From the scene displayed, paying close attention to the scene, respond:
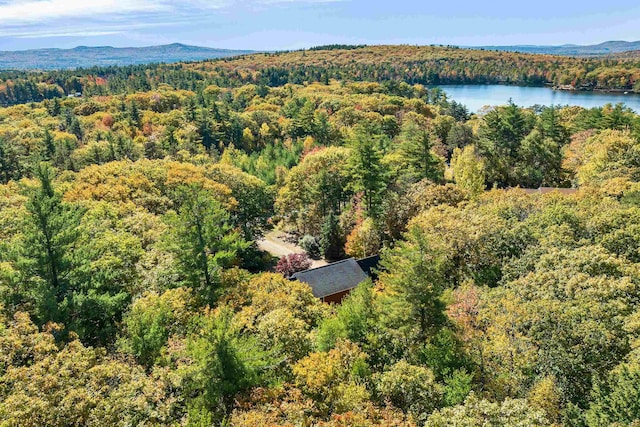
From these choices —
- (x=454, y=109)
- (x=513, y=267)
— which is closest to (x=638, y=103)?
(x=454, y=109)

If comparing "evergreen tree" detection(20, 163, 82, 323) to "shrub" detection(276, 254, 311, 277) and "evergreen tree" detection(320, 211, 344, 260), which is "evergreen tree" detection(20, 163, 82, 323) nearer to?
"shrub" detection(276, 254, 311, 277)

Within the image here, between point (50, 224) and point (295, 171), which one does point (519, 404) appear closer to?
point (50, 224)

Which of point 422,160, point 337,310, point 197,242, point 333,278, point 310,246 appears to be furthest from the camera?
point 310,246

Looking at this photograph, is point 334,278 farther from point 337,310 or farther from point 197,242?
point 197,242

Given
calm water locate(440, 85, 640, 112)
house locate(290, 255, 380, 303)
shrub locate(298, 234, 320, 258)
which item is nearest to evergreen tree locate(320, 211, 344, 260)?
shrub locate(298, 234, 320, 258)

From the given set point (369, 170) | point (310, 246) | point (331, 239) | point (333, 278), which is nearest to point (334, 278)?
point (333, 278)

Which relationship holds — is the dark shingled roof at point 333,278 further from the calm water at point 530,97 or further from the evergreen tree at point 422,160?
the calm water at point 530,97

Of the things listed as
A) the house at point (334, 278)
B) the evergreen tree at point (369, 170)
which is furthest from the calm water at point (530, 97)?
the house at point (334, 278)
